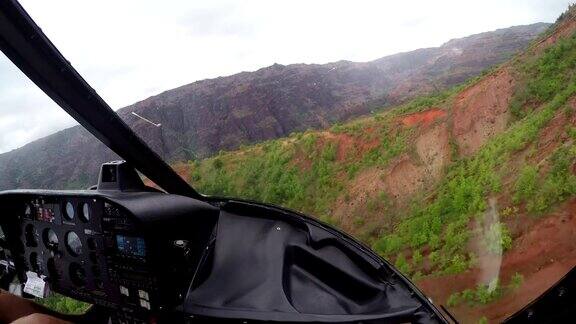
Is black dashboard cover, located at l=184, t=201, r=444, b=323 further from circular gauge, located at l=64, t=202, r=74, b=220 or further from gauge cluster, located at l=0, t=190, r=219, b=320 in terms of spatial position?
circular gauge, located at l=64, t=202, r=74, b=220

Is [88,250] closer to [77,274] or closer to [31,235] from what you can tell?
[77,274]

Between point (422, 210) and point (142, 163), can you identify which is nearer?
point (142, 163)

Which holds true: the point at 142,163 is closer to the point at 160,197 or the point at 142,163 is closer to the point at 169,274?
the point at 160,197

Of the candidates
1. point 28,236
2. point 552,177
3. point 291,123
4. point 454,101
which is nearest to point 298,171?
point 454,101

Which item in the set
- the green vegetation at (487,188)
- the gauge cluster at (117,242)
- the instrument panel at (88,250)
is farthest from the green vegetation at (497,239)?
the instrument panel at (88,250)

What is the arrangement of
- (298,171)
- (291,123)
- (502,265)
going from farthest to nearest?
(291,123) < (298,171) < (502,265)

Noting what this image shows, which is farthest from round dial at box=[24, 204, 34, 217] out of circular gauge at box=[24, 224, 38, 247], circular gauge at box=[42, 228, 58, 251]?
circular gauge at box=[42, 228, 58, 251]

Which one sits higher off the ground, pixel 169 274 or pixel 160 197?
pixel 160 197
